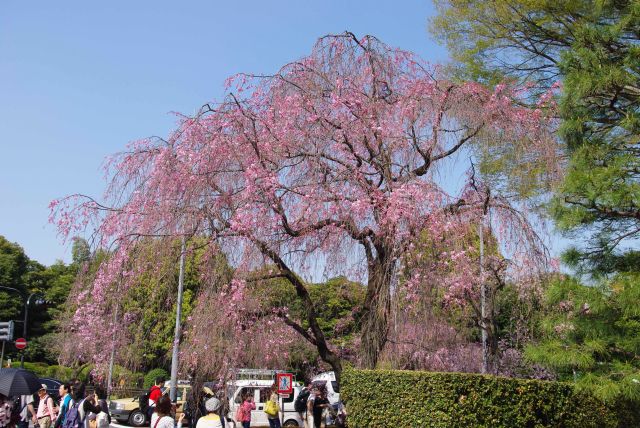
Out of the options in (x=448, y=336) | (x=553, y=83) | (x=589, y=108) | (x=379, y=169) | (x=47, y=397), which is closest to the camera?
(x=589, y=108)

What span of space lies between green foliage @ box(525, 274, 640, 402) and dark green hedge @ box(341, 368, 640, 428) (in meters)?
0.88

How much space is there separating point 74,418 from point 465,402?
20.5ft

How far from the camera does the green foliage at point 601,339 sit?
833cm

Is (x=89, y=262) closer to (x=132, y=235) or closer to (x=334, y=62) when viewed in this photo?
(x=132, y=235)

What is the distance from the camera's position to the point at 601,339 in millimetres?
8711

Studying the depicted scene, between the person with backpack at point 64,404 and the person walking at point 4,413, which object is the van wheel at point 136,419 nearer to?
the person with backpack at point 64,404

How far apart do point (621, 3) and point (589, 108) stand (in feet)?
6.89

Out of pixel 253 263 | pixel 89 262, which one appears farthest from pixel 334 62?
pixel 89 262

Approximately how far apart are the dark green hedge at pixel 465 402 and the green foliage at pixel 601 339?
0.88 m

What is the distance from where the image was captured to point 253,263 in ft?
33.8

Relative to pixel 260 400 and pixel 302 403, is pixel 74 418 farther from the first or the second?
pixel 260 400

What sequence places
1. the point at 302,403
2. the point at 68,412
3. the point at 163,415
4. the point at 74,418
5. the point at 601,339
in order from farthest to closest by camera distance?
the point at 302,403 < the point at 68,412 < the point at 74,418 < the point at 601,339 < the point at 163,415

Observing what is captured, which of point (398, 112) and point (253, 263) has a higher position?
point (398, 112)

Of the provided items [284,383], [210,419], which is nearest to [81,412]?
[210,419]
